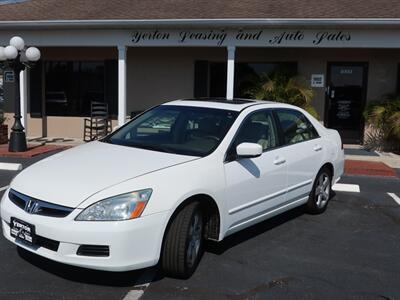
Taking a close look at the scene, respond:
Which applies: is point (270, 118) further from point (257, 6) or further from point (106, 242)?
point (257, 6)

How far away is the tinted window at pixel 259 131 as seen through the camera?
511cm

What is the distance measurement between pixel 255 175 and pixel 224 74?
375 inches

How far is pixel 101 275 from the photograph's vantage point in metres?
4.26

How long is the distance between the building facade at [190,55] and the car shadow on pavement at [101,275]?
7.88m

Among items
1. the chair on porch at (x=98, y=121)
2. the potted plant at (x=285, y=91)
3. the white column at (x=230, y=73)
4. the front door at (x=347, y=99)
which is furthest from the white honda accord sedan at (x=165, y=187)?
the chair on porch at (x=98, y=121)

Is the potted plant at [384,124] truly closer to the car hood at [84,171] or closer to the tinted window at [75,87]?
the tinted window at [75,87]

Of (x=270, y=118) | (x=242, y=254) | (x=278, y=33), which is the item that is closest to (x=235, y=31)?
(x=278, y=33)

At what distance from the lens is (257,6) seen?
42.3ft

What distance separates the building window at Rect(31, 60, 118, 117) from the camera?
1445 cm

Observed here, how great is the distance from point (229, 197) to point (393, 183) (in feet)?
17.9

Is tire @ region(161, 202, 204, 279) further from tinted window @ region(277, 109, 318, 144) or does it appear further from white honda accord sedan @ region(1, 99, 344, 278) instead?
tinted window @ region(277, 109, 318, 144)

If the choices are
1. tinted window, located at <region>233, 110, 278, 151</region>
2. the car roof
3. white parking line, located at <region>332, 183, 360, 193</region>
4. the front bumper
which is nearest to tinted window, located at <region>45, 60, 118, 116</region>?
white parking line, located at <region>332, 183, 360, 193</region>

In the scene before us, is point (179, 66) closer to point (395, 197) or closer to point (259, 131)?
point (395, 197)

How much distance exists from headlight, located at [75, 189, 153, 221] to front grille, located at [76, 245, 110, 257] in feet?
0.69
